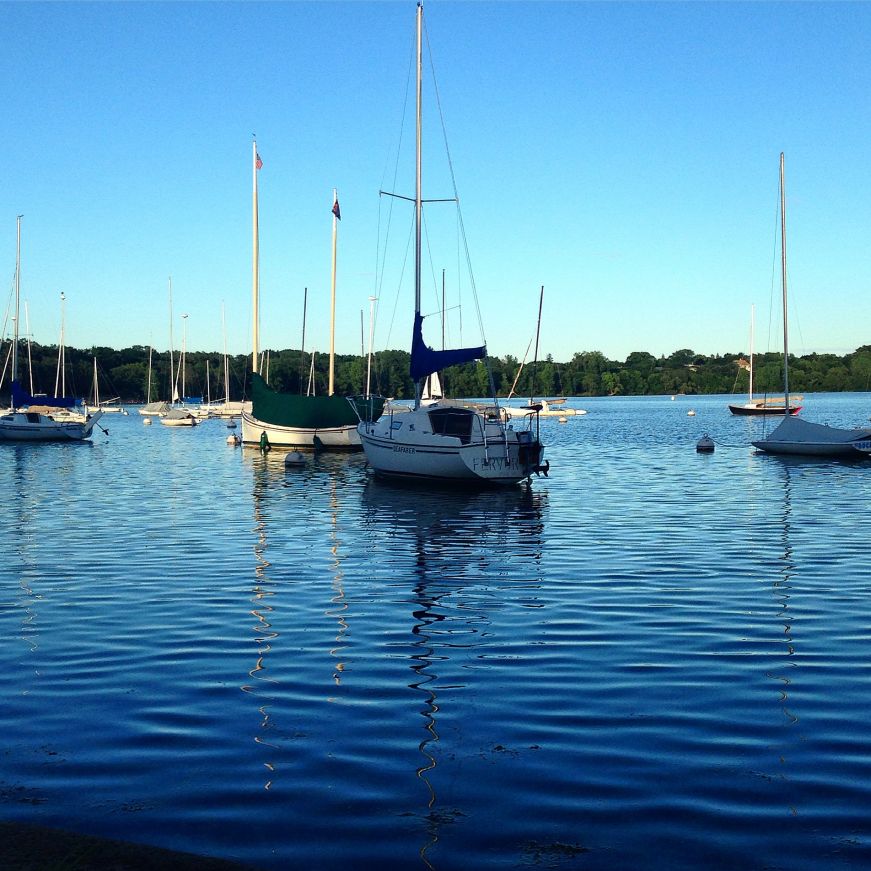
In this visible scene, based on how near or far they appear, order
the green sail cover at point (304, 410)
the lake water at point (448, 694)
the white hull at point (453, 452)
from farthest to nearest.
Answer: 1. the green sail cover at point (304, 410)
2. the white hull at point (453, 452)
3. the lake water at point (448, 694)

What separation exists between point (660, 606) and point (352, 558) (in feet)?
24.0

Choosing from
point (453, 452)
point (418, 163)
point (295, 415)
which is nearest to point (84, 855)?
point (453, 452)

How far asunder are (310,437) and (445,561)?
39451 millimetres

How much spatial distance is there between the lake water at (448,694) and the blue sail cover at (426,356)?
1410 cm

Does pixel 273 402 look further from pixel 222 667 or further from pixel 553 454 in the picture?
pixel 222 667

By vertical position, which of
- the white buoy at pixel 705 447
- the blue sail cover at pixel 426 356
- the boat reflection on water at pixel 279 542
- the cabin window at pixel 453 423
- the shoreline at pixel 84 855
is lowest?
the boat reflection on water at pixel 279 542

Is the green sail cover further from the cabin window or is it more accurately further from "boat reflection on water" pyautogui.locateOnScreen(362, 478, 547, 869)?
the cabin window

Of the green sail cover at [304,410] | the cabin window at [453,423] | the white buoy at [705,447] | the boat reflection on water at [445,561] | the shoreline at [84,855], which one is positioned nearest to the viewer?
the shoreline at [84,855]

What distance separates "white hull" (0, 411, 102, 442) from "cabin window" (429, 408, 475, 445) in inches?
1614

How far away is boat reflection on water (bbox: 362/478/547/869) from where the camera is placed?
10.2 meters

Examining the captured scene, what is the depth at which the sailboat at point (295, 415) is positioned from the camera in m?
57.7

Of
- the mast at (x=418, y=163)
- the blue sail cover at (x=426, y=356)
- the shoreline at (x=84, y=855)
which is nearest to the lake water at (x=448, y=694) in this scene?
the shoreline at (x=84, y=855)

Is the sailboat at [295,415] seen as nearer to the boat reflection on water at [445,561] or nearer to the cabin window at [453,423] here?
the boat reflection on water at [445,561]

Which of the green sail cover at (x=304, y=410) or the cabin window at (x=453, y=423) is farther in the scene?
the green sail cover at (x=304, y=410)
